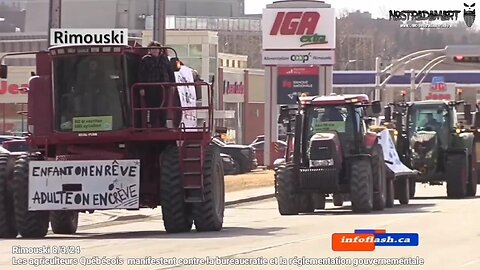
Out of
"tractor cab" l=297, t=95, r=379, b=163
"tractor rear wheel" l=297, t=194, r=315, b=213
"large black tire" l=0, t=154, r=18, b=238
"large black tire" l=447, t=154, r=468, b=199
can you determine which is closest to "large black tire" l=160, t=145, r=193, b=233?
"large black tire" l=0, t=154, r=18, b=238

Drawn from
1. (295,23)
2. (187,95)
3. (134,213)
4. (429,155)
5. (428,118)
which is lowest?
(134,213)

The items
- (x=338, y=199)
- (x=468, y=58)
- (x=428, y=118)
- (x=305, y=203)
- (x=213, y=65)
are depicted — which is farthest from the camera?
(x=213, y=65)

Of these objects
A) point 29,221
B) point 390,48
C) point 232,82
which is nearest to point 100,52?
point 29,221

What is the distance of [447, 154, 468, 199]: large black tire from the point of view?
115 ft

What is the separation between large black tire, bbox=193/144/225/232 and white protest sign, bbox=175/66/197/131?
2.85ft

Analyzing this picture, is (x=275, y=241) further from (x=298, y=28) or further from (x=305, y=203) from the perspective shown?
(x=298, y=28)

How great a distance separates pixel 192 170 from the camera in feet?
71.4

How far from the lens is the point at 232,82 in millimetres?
79438

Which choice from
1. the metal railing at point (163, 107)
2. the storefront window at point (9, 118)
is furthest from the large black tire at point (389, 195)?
the storefront window at point (9, 118)

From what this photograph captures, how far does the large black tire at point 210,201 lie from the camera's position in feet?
71.9

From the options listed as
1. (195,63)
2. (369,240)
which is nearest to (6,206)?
(369,240)

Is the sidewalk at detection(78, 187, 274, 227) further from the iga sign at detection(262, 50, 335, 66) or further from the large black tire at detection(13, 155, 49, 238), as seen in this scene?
the iga sign at detection(262, 50, 335, 66)

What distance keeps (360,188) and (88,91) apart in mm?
7757

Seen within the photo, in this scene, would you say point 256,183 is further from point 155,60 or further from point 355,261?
Answer: point 355,261
